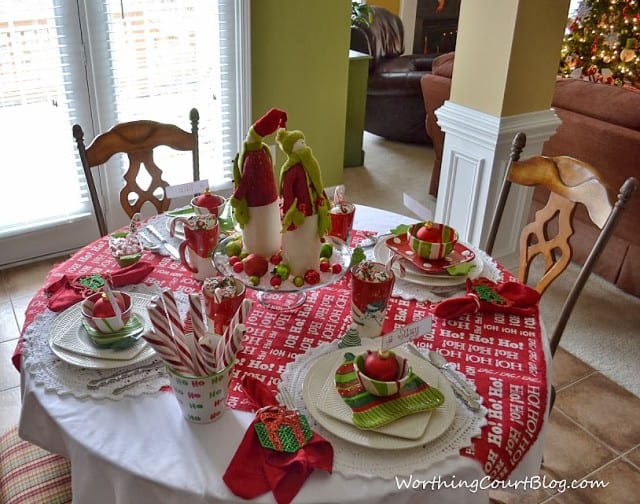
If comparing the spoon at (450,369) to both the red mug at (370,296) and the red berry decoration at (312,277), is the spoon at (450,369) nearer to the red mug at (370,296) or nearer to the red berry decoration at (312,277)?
the red mug at (370,296)

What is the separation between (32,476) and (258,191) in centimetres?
75

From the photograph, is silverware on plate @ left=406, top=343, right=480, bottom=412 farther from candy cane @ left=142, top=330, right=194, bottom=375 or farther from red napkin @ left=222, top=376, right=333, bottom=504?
candy cane @ left=142, top=330, right=194, bottom=375

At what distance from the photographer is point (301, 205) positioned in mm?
1238

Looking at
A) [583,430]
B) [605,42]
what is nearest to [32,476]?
[583,430]

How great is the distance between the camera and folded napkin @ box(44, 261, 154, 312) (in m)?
1.35

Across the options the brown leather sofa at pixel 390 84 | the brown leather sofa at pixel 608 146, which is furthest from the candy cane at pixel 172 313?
the brown leather sofa at pixel 390 84

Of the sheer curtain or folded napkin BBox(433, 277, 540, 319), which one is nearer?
folded napkin BBox(433, 277, 540, 319)

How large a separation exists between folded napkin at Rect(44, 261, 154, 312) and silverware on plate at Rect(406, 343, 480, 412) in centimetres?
66

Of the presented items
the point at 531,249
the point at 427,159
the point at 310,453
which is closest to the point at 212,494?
the point at 310,453

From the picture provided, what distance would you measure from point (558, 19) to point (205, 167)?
177 cm

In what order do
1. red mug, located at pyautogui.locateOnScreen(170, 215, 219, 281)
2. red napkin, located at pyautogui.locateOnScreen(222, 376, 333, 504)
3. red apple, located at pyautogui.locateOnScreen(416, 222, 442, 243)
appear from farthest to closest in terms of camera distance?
red apple, located at pyautogui.locateOnScreen(416, 222, 442, 243)
red mug, located at pyautogui.locateOnScreen(170, 215, 219, 281)
red napkin, located at pyautogui.locateOnScreen(222, 376, 333, 504)

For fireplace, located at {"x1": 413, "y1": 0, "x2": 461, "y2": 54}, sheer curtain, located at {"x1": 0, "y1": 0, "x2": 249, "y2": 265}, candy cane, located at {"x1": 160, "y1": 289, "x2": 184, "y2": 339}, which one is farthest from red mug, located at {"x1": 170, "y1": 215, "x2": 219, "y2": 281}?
fireplace, located at {"x1": 413, "y1": 0, "x2": 461, "y2": 54}

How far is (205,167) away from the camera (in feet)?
10.4

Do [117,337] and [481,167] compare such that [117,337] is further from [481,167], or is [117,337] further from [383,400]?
[481,167]
